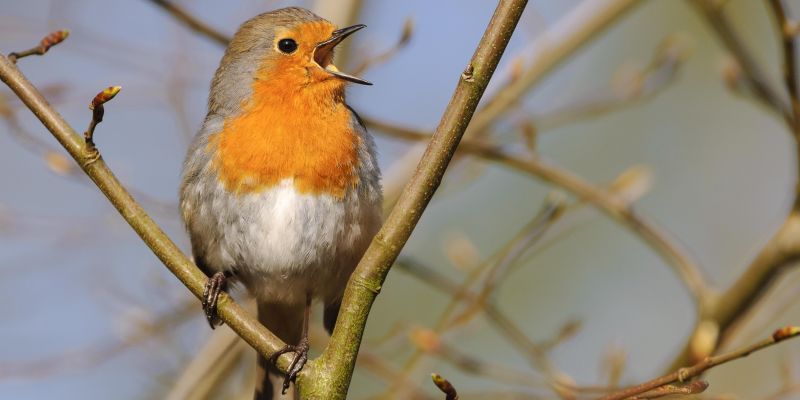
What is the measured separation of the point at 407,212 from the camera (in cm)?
267

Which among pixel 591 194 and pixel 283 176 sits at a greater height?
pixel 283 176

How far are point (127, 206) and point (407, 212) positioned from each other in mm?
815

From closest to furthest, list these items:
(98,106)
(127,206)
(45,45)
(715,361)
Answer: (715,361)
(98,106)
(127,206)
(45,45)

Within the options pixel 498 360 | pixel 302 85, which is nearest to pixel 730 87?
pixel 302 85

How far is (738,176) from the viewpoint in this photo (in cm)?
997

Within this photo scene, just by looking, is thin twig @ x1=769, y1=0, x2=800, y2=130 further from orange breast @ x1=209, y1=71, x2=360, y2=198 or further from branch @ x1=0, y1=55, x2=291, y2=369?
branch @ x1=0, y1=55, x2=291, y2=369

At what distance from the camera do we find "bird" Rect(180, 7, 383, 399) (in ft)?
12.2

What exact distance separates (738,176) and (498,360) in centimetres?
330

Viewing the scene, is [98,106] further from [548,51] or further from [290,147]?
[548,51]

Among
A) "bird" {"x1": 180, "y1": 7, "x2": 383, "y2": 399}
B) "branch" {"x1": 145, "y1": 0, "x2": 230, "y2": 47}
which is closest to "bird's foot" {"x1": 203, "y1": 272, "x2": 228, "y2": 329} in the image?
"bird" {"x1": 180, "y1": 7, "x2": 383, "y2": 399}

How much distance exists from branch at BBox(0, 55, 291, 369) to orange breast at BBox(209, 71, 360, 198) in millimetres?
776

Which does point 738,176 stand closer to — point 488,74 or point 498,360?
point 498,360

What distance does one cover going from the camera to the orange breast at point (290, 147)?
370 cm

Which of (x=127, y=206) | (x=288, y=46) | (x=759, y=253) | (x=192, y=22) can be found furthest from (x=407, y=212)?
(x=192, y=22)
